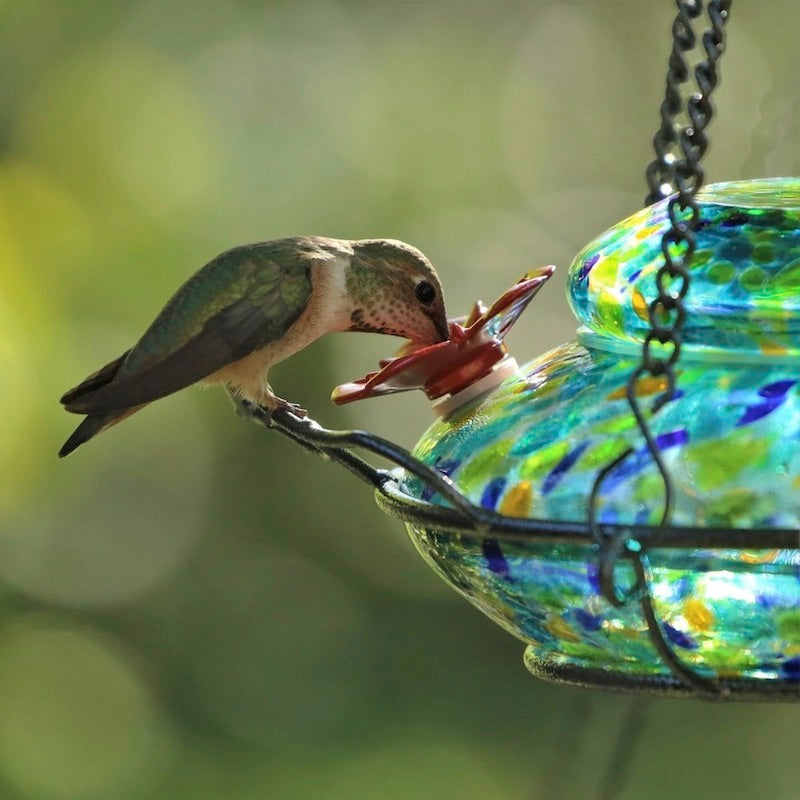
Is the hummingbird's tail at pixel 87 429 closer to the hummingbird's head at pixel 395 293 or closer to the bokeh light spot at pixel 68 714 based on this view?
the hummingbird's head at pixel 395 293

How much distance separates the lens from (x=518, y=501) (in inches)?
49.8

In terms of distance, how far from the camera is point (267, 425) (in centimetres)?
192

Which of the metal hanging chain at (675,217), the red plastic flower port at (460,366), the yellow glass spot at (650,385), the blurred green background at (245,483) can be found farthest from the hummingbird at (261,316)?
the blurred green background at (245,483)

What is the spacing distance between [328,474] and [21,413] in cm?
92

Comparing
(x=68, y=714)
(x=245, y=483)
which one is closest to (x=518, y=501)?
(x=245, y=483)

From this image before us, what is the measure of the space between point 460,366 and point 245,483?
2.59m

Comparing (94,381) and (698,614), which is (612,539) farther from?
(94,381)

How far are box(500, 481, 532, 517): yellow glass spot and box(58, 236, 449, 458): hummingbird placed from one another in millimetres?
702

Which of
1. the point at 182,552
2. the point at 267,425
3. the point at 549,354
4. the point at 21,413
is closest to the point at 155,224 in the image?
the point at 21,413

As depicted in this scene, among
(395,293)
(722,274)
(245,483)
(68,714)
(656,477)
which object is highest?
(722,274)

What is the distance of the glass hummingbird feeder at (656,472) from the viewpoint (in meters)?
1.17

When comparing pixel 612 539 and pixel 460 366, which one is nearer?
pixel 612 539

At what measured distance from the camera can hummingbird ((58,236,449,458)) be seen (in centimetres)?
190

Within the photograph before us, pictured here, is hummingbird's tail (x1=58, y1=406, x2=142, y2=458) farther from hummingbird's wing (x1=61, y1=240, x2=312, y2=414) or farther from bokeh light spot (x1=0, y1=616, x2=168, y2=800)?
bokeh light spot (x1=0, y1=616, x2=168, y2=800)
